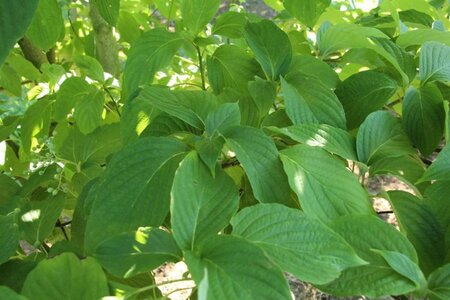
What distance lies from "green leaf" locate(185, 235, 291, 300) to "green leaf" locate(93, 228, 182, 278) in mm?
36

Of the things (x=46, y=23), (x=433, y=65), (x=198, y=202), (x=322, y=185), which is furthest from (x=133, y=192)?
(x=433, y=65)

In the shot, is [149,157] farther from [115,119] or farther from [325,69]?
[115,119]

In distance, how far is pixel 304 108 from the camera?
1.87 feet

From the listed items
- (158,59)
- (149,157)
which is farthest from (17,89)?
(149,157)

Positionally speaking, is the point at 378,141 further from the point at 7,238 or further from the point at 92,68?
the point at 92,68

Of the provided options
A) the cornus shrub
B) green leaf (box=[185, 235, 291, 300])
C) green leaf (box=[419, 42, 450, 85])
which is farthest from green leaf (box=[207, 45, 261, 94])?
green leaf (box=[185, 235, 291, 300])

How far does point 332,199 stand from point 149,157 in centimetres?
18

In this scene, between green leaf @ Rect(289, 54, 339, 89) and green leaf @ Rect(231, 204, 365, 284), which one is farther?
green leaf @ Rect(289, 54, 339, 89)

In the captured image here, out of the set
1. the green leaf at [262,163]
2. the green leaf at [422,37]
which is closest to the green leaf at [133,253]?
the green leaf at [262,163]

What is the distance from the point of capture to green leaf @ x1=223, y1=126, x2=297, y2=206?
0.47 m

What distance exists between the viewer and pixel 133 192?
46 cm

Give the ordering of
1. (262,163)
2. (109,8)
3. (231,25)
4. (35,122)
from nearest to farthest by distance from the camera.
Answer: (262,163) < (109,8) < (231,25) < (35,122)

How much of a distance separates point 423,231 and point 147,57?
414 mm

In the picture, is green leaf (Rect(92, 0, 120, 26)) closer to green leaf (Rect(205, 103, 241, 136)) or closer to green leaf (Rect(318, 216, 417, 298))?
green leaf (Rect(205, 103, 241, 136))
